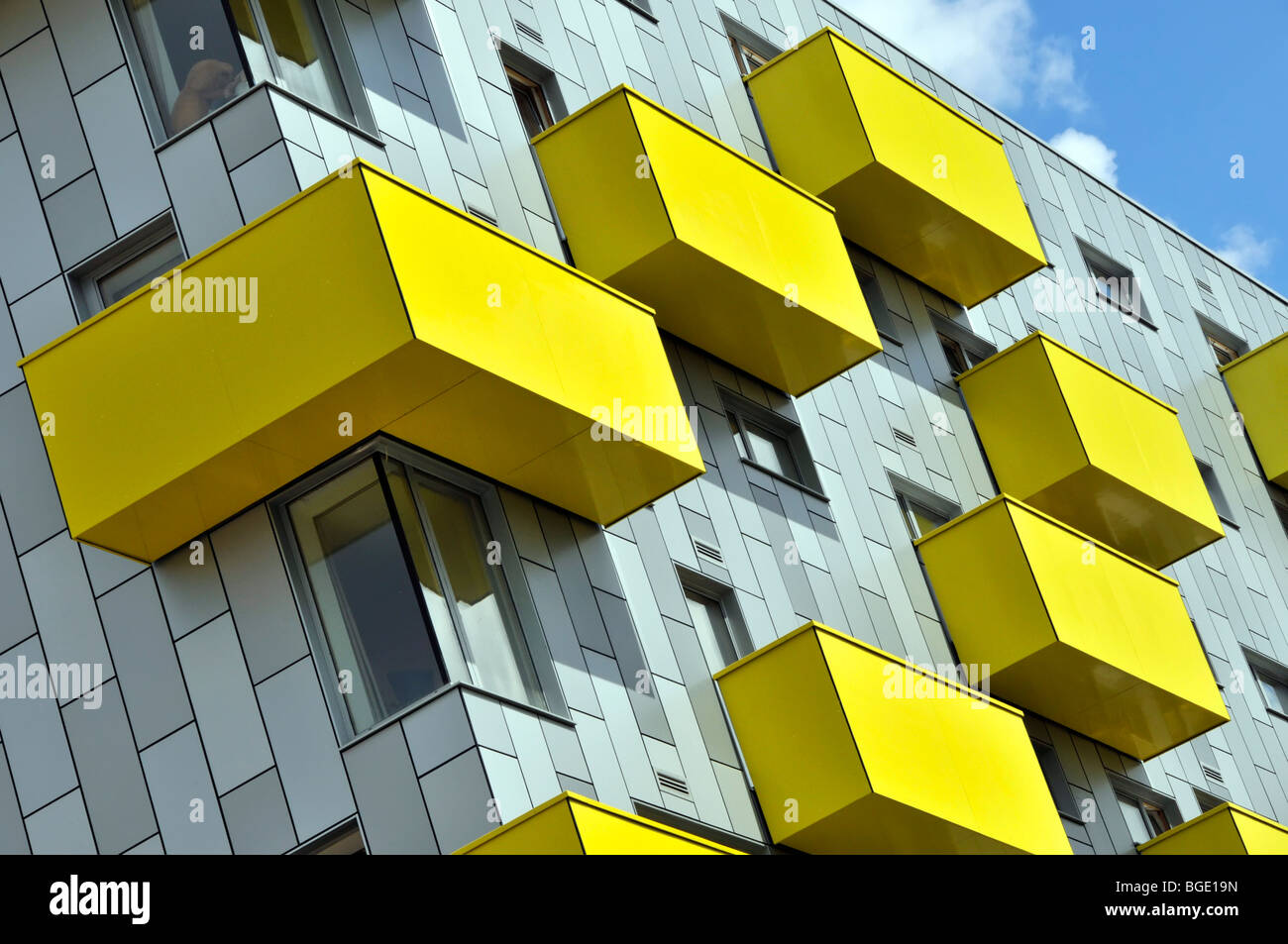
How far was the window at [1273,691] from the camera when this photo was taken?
30.5 meters

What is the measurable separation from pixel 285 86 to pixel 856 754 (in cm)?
827

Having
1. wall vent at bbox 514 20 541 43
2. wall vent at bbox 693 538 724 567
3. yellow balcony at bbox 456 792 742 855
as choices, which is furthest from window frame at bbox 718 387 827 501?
yellow balcony at bbox 456 792 742 855

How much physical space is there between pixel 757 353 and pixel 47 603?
8.54 meters

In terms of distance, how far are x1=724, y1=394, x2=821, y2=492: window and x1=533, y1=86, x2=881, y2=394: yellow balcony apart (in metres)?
0.47

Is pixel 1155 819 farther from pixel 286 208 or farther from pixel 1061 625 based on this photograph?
pixel 286 208

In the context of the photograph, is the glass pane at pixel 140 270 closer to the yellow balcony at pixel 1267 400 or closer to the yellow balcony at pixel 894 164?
the yellow balcony at pixel 894 164

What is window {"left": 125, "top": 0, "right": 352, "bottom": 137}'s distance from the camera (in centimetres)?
1831

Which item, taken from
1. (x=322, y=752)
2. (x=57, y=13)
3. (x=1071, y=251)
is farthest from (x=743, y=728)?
(x=1071, y=251)

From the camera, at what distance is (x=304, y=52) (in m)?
19.0

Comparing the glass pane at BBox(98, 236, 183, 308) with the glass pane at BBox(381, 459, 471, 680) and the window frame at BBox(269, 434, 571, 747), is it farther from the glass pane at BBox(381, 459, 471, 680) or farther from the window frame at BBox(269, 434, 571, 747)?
the glass pane at BBox(381, 459, 471, 680)

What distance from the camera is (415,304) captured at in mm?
15859

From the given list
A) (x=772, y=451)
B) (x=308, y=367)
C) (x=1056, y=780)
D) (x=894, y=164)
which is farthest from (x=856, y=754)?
(x=894, y=164)

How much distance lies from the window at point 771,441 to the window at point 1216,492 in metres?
11.9

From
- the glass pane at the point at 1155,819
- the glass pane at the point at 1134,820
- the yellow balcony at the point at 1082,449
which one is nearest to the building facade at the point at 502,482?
the glass pane at the point at 1134,820
